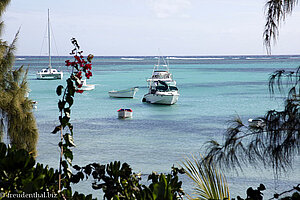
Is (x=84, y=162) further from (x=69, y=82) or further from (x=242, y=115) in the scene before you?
(x=242, y=115)

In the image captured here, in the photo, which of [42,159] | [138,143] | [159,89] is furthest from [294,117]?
[159,89]

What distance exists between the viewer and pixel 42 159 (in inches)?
645

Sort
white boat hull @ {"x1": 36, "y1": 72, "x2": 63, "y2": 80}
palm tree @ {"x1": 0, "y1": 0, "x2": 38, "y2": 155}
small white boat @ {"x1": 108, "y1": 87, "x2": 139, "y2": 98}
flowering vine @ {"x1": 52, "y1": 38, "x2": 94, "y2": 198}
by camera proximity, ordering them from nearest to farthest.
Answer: flowering vine @ {"x1": 52, "y1": 38, "x2": 94, "y2": 198}, palm tree @ {"x1": 0, "y1": 0, "x2": 38, "y2": 155}, small white boat @ {"x1": 108, "y1": 87, "x2": 139, "y2": 98}, white boat hull @ {"x1": 36, "y1": 72, "x2": 63, "y2": 80}

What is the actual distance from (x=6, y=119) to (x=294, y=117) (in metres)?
7.43

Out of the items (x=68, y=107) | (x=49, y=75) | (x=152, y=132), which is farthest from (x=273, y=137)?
(x=49, y=75)

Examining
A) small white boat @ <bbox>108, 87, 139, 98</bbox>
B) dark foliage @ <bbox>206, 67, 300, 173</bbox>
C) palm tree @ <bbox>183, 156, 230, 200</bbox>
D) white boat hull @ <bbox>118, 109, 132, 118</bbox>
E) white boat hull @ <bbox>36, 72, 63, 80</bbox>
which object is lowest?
palm tree @ <bbox>183, 156, 230, 200</bbox>

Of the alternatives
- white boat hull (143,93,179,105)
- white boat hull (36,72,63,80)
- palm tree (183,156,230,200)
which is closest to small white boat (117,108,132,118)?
white boat hull (143,93,179,105)

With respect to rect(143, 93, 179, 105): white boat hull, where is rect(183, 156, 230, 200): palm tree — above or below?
below

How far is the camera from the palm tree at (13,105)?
29.3 feet

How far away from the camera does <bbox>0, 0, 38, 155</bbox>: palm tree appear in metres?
8.92

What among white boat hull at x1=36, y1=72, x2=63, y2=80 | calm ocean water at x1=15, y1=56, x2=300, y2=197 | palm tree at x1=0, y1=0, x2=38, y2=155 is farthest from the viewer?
white boat hull at x1=36, y1=72, x2=63, y2=80

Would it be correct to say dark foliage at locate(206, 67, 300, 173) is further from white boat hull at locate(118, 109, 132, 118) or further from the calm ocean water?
white boat hull at locate(118, 109, 132, 118)

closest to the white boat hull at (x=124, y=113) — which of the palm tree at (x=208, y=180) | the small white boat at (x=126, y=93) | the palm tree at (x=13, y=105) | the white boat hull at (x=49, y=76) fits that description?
the small white boat at (x=126, y=93)

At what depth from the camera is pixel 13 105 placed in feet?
29.3
